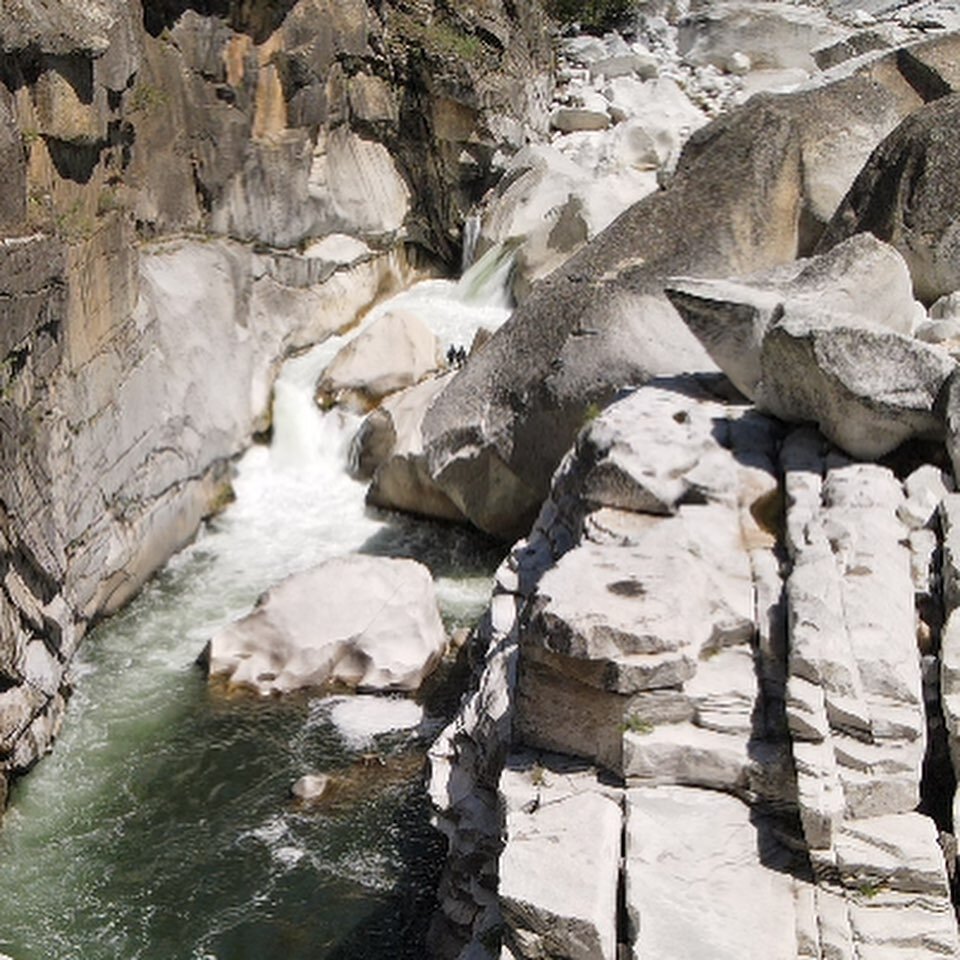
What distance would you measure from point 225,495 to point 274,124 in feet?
19.2

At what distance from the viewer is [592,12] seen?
27688 mm

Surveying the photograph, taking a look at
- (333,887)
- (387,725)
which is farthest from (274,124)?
(333,887)

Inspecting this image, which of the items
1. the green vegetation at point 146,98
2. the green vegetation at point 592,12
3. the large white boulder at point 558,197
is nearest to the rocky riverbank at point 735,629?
the large white boulder at point 558,197

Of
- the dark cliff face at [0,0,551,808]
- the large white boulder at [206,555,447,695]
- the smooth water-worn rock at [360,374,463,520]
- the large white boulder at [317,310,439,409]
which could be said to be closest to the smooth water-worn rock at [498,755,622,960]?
the large white boulder at [206,555,447,695]

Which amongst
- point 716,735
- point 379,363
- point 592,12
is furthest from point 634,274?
point 592,12

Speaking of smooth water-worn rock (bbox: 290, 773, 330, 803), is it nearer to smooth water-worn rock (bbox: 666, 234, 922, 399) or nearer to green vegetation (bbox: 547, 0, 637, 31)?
smooth water-worn rock (bbox: 666, 234, 922, 399)

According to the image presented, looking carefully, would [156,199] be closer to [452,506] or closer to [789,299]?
[452,506]

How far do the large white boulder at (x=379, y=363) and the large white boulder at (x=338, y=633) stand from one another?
457 centimetres

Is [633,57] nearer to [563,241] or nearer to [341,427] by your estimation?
[563,241]

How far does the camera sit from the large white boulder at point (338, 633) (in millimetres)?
11773

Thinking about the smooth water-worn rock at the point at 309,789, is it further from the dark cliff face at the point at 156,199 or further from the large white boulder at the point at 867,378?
the large white boulder at the point at 867,378

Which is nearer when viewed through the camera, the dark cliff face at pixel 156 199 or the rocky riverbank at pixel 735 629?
the rocky riverbank at pixel 735 629

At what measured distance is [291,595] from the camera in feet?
40.1

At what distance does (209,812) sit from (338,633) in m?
2.31
